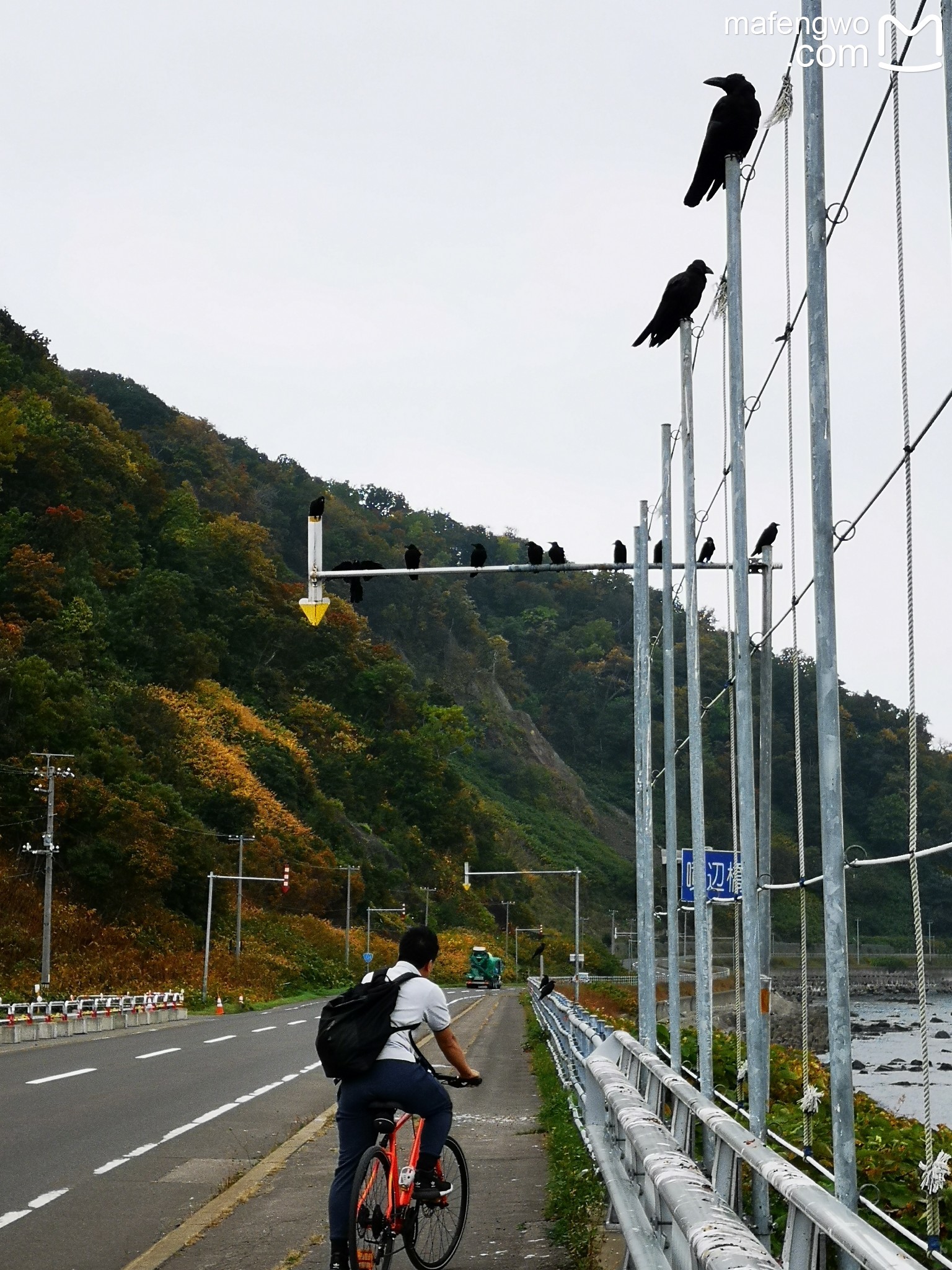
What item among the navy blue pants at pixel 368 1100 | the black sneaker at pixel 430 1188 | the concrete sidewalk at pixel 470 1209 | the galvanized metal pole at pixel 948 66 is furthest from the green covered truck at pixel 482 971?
the galvanized metal pole at pixel 948 66

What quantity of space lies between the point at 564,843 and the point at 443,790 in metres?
26.1

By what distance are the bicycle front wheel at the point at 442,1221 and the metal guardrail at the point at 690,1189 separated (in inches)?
28.3

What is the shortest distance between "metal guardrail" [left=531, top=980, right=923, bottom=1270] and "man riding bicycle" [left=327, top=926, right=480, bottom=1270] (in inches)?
31.8

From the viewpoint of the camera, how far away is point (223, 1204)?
32.6 ft

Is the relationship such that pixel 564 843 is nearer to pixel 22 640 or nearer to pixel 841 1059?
pixel 22 640

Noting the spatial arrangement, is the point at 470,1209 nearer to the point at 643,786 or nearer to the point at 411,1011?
the point at 411,1011

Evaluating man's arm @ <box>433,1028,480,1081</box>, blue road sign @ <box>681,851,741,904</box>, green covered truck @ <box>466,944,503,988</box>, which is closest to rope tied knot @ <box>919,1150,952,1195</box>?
man's arm @ <box>433,1028,480,1081</box>

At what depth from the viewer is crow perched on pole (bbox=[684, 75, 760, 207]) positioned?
389 inches

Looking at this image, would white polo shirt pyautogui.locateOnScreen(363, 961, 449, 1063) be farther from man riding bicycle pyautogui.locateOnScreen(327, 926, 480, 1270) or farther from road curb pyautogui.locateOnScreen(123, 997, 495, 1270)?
road curb pyautogui.locateOnScreen(123, 997, 495, 1270)

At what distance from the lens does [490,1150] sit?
12992 mm

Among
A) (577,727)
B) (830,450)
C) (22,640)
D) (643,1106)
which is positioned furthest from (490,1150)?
(577,727)

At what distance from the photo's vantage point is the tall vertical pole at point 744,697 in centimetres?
906

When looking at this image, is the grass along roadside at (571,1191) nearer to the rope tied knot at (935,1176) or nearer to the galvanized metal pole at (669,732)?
the galvanized metal pole at (669,732)

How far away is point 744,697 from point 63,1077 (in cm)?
1382
